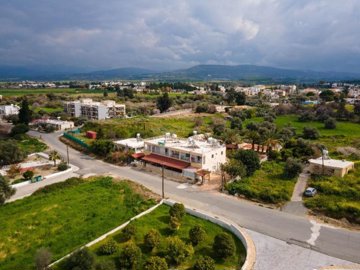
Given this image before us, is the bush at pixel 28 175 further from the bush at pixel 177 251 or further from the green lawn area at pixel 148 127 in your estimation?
the bush at pixel 177 251

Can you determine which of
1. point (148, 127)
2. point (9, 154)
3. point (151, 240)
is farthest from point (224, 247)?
point (148, 127)

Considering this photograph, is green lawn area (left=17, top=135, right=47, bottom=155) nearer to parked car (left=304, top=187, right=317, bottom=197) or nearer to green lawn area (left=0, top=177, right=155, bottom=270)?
green lawn area (left=0, top=177, right=155, bottom=270)

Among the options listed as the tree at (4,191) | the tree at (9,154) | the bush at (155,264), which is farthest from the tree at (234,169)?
the tree at (9,154)

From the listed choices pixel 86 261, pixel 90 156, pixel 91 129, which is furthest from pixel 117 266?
pixel 91 129

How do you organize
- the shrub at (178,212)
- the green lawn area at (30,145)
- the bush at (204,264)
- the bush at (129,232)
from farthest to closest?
the green lawn area at (30,145), the shrub at (178,212), the bush at (129,232), the bush at (204,264)

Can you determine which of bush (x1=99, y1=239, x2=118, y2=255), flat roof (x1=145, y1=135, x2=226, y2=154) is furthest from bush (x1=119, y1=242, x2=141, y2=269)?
flat roof (x1=145, y1=135, x2=226, y2=154)

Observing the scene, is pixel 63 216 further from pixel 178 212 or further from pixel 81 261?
pixel 81 261

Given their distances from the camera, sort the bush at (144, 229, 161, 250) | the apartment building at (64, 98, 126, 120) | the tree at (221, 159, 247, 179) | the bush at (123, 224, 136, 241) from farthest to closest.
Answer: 1. the apartment building at (64, 98, 126, 120)
2. the tree at (221, 159, 247, 179)
3. the bush at (123, 224, 136, 241)
4. the bush at (144, 229, 161, 250)
